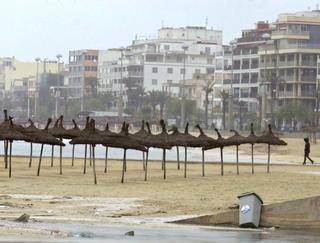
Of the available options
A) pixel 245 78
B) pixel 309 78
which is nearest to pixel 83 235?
pixel 309 78

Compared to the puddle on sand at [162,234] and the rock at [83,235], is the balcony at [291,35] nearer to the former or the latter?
the puddle on sand at [162,234]

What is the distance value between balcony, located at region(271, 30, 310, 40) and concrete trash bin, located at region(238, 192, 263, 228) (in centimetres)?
13002

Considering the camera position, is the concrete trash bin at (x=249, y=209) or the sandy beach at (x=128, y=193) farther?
the sandy beach at (x=128, y=193)

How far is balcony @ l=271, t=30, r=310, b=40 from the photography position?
150 metres

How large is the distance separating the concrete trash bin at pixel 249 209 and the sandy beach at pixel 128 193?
2407 mm

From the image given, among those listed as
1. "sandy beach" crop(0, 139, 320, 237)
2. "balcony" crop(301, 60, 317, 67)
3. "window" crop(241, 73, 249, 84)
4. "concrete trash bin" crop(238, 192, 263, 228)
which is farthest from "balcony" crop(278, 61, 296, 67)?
"concrete trash bin" crop(238, 192, 263, 228)

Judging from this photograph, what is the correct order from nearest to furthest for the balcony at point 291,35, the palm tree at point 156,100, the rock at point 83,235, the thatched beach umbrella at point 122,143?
the rock at point 83,235, the thatched beach umbrella at point 122,143, the balcony at point 291,35, the palm tree at point 156,100

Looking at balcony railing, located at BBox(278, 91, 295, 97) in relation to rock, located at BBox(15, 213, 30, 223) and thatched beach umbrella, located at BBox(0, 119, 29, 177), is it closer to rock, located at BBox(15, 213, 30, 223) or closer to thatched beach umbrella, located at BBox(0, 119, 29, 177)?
thatched beach umbrella, located at BBox(0, 119, 29, 177)

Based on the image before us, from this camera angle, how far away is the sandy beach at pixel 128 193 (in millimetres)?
24227

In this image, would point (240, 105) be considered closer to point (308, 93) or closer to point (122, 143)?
point (308, 93)

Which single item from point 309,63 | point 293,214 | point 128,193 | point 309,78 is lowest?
point 128,193

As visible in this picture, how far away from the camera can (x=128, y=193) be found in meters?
32.3

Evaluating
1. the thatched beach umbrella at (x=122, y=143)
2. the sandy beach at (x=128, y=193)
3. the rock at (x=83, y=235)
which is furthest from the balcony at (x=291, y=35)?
the rock at (x=83, y=235)

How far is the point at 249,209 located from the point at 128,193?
11334 millimetres
